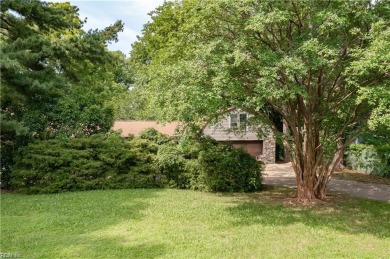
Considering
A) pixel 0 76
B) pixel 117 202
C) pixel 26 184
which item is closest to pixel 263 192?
pixel 117 202

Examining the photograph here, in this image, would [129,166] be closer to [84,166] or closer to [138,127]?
[84,166]

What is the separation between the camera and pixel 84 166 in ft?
33.5

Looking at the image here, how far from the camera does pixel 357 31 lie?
20.7ft

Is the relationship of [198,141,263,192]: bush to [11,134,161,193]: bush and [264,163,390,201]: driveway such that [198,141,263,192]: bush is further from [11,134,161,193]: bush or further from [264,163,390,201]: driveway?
[11,134,161,193]: bush

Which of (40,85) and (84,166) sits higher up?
(40,85)

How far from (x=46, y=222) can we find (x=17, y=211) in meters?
1.48

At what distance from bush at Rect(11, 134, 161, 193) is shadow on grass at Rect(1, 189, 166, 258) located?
0.62 m

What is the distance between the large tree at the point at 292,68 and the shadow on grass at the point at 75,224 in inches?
102

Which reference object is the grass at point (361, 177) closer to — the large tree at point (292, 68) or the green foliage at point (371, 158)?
the green foliage at point (371, 158)

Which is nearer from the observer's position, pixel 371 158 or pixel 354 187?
pixel 354 187

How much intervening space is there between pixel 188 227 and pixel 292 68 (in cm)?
365

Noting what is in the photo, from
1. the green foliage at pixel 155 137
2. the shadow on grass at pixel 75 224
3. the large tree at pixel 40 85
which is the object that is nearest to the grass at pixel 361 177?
the green foliage at pixel 155 137

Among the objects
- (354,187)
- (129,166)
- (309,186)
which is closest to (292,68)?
(309,186)

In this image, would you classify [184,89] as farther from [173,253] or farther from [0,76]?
[0,76]
